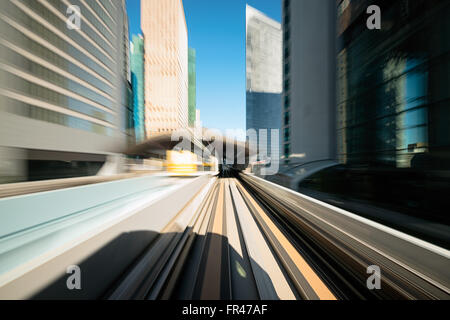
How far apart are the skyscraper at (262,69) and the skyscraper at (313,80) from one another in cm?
2420

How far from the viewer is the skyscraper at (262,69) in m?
36.5

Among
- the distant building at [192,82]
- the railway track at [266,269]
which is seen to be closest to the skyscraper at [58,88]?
the railway track at [266,269]

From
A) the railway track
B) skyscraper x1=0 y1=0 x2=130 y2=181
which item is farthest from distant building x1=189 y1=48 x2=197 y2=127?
the railway track

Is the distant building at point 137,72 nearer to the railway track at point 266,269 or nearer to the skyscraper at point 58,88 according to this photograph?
the skyscraper at point 58,88

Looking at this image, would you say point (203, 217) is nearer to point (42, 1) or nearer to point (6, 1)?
point (6, 1)

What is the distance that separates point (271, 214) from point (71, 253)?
2.77 meters

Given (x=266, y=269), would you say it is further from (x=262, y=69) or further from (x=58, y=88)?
(x=262, y=69)

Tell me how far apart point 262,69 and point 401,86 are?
3774cm

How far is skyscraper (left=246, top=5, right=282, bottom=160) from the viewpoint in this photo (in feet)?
120

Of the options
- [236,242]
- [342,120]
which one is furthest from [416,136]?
[236,242]

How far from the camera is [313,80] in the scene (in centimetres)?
1157

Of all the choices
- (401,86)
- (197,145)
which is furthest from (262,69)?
(197,145)

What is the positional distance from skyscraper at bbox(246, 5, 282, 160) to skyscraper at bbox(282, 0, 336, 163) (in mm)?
24204

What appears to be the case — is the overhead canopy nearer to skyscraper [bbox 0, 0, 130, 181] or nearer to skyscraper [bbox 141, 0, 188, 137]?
skyscraper [bbox 0, 0, 130, 181]
